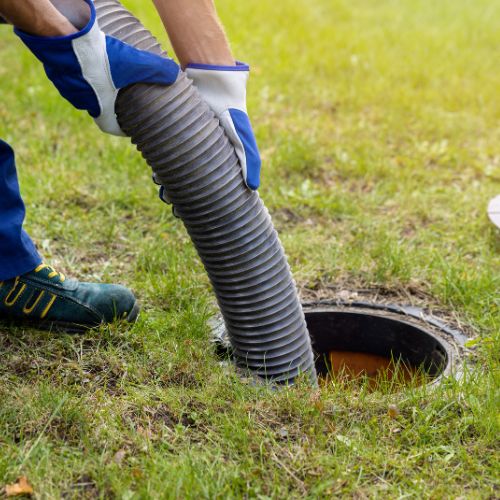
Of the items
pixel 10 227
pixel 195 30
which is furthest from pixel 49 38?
pixel 10 227

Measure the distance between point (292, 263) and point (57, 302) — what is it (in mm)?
1071

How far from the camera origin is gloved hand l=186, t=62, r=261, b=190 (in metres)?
2.54

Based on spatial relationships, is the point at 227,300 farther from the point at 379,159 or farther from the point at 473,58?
the point at 473,58

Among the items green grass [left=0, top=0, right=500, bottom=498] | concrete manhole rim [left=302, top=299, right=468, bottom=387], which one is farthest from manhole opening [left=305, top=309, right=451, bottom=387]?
green grass [left=0, top=0, right=500, bottom=498]

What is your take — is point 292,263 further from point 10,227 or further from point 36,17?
point 36,17

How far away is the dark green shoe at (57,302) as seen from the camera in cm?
280

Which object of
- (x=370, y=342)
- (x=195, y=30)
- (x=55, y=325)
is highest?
(x=195, y=30)

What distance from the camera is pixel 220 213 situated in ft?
8.26

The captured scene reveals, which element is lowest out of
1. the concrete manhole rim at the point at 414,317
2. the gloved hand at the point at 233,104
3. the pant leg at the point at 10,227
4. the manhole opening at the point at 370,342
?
the manhole opening at the point at 370,342

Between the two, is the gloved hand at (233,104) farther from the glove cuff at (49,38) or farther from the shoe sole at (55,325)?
the shoe sole at (55,325)

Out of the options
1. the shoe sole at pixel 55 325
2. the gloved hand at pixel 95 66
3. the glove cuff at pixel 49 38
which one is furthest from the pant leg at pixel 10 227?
the glove cuff at pixel 49 38

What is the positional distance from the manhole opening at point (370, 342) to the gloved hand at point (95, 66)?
1.22 m

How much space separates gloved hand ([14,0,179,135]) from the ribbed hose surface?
52mm

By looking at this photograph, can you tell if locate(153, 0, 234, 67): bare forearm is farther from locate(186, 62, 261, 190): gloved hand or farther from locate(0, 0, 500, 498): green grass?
locate(0, 0, 500, 498): green grass
